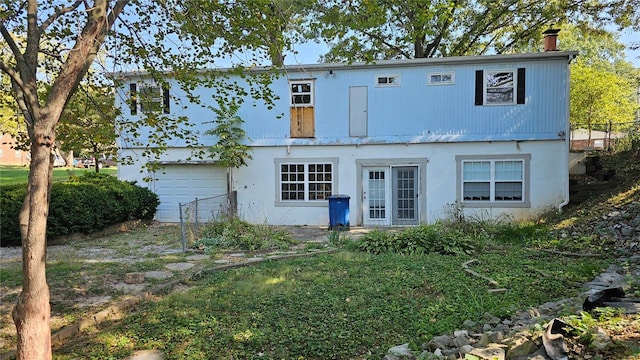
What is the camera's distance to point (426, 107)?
1230cm

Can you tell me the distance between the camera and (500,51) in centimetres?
2006

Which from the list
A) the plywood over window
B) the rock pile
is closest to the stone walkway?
the rock pile

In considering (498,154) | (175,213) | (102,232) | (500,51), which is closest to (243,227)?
(102,232)

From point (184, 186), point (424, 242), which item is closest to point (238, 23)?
point (424, 242)

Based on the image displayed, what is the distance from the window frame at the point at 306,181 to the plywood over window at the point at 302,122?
0.81 m

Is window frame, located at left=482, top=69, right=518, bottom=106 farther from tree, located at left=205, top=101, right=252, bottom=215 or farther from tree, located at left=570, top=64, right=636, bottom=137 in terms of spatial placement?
tree, located at left=570, top=64, right=636, bottom=137

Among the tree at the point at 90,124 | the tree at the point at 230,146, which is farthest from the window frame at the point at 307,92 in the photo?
the tree at the point at 90,124

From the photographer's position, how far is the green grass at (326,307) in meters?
3.82

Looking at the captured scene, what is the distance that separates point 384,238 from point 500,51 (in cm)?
1595

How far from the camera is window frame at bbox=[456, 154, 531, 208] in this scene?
11.9m

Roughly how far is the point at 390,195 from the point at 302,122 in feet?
12.0

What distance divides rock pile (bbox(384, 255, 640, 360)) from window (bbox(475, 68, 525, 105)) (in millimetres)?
7732

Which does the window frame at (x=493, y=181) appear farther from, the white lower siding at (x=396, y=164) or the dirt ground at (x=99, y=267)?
the dirt ground at (x=99, y=267)

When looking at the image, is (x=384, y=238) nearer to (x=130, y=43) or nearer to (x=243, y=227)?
(x=243, y=227)
